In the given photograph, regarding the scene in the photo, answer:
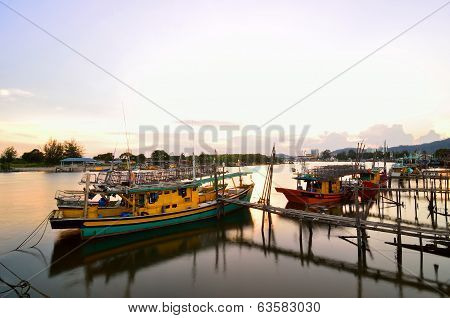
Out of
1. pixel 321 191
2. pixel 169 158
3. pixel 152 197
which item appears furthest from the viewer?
pixel 169 158

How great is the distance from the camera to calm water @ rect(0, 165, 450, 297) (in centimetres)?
1198

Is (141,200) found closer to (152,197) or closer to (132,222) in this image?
(152,197)

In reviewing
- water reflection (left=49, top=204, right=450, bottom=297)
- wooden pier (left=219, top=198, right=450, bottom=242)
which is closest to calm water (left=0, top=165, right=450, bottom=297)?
water reflection (left=49, top=204, right=450, bottom=297)

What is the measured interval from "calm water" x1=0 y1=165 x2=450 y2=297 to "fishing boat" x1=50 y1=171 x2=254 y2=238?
0.85 meters

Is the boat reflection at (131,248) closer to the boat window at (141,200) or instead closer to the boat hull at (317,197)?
the boat window at (141,200)

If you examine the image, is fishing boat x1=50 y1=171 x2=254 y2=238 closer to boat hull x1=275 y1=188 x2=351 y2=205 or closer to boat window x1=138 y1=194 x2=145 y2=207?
boat window x1=138 y1=194 x2=145 y2=207

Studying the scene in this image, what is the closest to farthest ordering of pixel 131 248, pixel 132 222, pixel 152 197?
pixel 131 248 → pixel 132 222 → pixel 152 197

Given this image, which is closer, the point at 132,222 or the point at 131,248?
the point at 131,248

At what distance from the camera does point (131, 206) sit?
65.8 feet

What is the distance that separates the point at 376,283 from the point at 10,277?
57.5 ft

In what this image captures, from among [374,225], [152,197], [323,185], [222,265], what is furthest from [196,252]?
[323,185]

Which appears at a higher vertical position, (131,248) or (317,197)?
(317,197)

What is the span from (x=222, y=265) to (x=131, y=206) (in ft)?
29.2

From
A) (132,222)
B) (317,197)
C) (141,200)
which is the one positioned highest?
(141,200)
